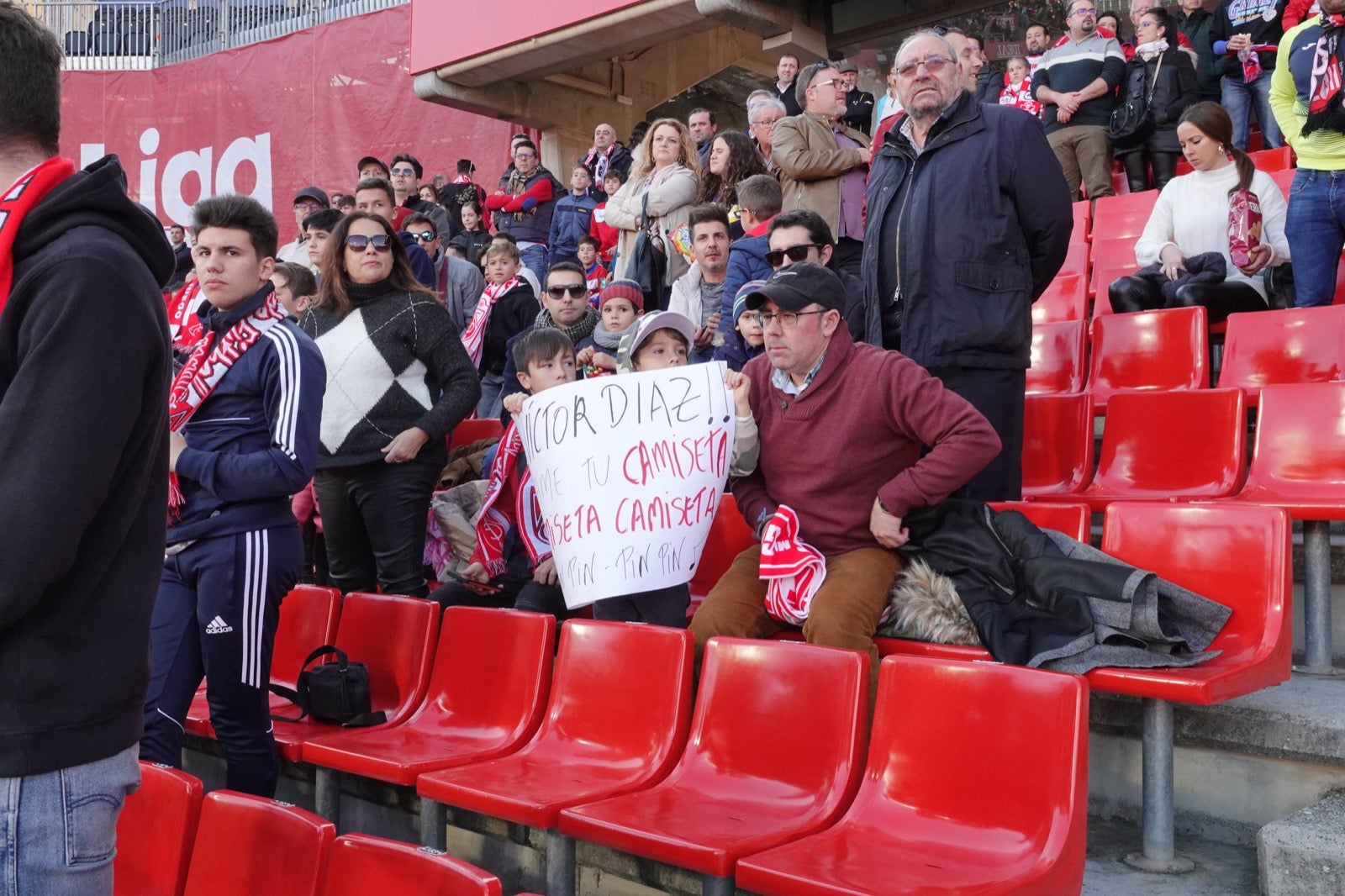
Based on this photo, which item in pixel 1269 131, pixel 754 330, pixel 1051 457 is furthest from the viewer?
pixel 1269 131

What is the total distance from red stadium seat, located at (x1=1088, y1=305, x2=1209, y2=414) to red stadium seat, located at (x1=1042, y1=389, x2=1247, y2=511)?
1.55 feet

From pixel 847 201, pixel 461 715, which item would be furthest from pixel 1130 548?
pixel 847 201

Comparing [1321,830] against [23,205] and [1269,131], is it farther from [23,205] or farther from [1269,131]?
[1269,131]

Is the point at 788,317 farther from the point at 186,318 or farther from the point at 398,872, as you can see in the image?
the point at 398,872

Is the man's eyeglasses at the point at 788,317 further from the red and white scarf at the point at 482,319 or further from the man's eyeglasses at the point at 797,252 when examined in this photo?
the red and white scarf at the point at 482,319

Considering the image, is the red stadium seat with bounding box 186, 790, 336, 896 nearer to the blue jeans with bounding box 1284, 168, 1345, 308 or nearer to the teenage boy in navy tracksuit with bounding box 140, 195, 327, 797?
the teenage boy in navy tracksuit with bounding box 140, 195, 327, 797

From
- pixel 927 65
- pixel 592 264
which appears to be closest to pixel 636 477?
pixel 927 65

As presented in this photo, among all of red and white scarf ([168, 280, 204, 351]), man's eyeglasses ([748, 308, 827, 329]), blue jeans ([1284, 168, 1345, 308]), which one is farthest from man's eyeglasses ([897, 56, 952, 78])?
red and white scarf ([168, 280, 204, 351])

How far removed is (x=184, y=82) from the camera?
15117mm

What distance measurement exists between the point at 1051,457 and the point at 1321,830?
2.37m

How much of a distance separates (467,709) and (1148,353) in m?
3.11

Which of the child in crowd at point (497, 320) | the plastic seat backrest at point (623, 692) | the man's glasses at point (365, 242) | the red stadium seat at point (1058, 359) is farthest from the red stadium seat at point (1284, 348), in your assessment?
the child in crowd at point (497, 320)

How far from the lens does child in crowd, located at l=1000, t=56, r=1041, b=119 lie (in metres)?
8.02

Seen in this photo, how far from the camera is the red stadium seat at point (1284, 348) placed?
4.41 meters
